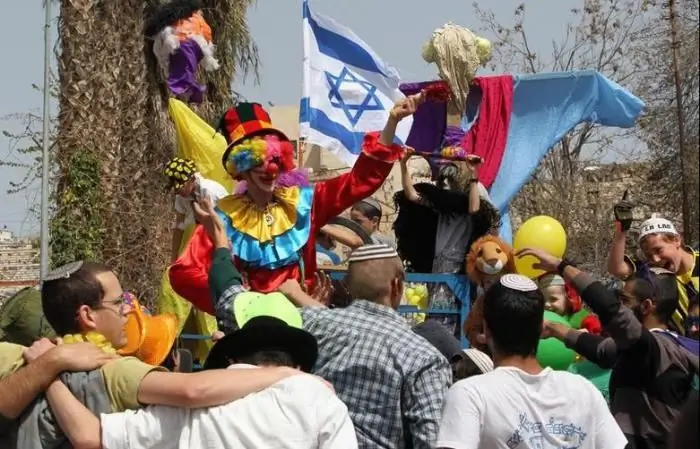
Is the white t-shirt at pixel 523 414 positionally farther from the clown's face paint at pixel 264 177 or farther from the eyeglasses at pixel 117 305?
the clown's face paint at pixel 264 177

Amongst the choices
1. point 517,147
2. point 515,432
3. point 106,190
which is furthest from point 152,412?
point 106,190

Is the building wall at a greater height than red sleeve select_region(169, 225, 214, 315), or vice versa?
red sleeve select_region(169, 225, 214, 315)

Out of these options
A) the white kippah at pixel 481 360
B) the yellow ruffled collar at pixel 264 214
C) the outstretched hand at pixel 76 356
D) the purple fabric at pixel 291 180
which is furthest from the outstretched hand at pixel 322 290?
the outstretched hand at pixel 76 356

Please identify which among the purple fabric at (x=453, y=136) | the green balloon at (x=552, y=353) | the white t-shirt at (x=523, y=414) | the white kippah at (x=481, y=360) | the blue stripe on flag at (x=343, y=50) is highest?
the blue stripe on flag at (x=343, y=50)

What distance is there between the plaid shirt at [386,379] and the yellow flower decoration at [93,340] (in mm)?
731

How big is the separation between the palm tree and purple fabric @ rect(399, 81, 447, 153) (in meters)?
3.99

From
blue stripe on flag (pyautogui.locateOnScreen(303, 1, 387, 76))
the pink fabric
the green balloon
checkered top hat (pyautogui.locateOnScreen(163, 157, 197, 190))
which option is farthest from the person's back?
blue stripe on flag (pyautogui.locateOnScreen(303, 1, 387, 76))

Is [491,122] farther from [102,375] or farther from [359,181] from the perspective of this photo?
[102,375]

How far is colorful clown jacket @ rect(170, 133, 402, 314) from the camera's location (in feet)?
17.6

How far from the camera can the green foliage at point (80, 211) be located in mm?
11070

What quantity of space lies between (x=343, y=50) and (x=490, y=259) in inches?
117

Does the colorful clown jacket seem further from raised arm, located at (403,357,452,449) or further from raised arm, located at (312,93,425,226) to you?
raised arm, located at (403,357,452,449)

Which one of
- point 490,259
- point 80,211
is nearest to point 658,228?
point 490,259

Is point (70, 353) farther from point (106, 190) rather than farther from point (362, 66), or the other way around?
point (106, 190)
